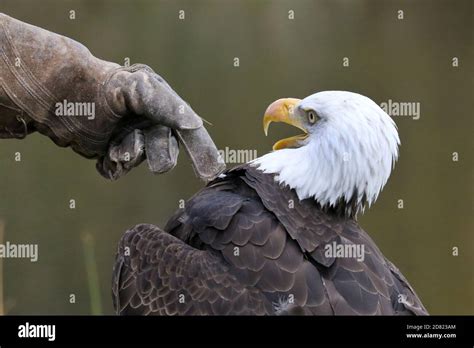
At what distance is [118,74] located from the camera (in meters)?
4.05

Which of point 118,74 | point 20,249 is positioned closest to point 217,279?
point 118,74

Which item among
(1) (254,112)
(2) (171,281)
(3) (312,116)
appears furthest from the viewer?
(1) (254,112)

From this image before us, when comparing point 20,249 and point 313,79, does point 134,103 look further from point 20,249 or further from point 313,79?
point 313,79

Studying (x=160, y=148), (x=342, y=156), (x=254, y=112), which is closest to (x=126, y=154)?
(x=160, y=148)

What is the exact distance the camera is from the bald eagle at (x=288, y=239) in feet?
13.7

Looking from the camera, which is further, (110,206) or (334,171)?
(110,206)

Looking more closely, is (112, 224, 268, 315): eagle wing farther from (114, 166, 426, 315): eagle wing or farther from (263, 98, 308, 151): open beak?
(263, 98, 308, 151): open beak

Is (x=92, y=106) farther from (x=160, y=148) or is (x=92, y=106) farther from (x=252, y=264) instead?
(x=252, y=264)

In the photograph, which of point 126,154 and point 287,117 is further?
point 287,117

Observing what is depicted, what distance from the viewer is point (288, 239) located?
4305 millimetres

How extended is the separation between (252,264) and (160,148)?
0.54 meters

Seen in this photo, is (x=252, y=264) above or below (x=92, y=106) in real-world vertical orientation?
below

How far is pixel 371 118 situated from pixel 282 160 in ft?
1.31

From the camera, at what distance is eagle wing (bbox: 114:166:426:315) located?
4.16m
